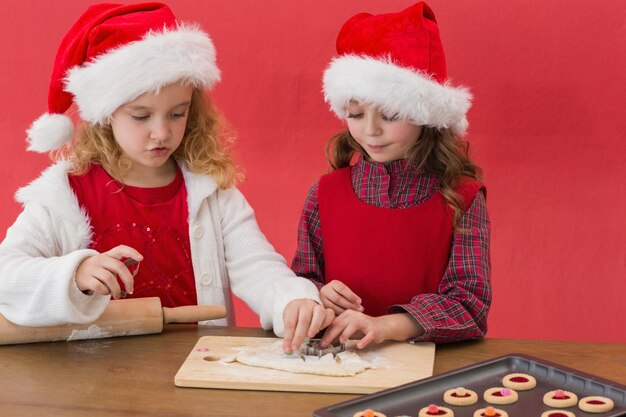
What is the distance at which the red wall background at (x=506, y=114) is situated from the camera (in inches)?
99.4

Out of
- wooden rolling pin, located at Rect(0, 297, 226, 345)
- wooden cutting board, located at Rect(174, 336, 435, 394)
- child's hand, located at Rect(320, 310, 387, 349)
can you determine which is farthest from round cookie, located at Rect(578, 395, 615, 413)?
wooden rolling pin, located at Rect(0, 297, 226, 345)

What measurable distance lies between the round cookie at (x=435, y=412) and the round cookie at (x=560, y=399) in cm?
15

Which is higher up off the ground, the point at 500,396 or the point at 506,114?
the point at 506,114

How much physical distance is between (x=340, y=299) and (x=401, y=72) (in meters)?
0.45

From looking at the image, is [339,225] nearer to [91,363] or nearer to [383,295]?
[383,295]

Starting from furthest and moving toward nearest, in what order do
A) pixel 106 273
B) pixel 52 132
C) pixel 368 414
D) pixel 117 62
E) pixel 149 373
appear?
pixel 52 132
pixel 117 62
pixel 106 273
pixel 149 373
pixel 368 414

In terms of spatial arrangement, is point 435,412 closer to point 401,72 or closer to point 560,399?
point 560,399

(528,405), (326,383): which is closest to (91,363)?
(326,383)

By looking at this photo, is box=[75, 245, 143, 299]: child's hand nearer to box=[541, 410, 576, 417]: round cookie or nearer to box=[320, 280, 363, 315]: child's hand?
box=[320, 280, 363, 315]: child's hand

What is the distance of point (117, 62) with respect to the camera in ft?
6.49

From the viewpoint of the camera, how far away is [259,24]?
2689mm

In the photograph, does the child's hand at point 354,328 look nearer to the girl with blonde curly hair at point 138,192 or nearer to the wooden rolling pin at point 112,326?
the girl with blonde curly hair at point 138,192

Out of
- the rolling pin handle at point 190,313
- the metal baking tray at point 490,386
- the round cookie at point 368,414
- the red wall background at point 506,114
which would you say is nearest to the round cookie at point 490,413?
the metal baking tray at point 490,386

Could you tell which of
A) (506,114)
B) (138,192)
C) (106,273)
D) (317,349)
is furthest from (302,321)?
(506,114)
